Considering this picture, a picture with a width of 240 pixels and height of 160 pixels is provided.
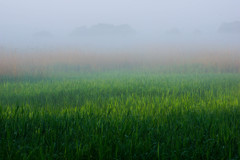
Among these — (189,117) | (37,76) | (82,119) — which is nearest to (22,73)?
(37,76)

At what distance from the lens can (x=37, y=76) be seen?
1303cm

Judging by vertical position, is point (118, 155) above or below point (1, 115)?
below

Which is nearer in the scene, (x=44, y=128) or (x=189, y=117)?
(x=44, y=128)

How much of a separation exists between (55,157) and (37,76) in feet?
34.7

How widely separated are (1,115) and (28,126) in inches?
28.2

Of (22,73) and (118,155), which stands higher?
(22,73)

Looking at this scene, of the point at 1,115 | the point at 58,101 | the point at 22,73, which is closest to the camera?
the point at 1,115

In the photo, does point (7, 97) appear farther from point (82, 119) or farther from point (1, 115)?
point (82, 119)

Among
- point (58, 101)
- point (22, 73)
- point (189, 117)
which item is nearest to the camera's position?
point (189, 117)

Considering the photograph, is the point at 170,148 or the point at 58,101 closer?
the point at 170,148

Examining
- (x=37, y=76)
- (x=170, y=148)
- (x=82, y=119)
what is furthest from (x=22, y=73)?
(x=170, y=148)

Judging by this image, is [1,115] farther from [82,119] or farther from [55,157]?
[55,157]

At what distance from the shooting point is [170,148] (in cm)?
355

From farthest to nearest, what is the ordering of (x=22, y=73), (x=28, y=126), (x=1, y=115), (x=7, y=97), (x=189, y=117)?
(x=22, y=73) → (x=7, y=97) → (x=189, y=117) → (x=1, y=115) → (x=28, y=126)
